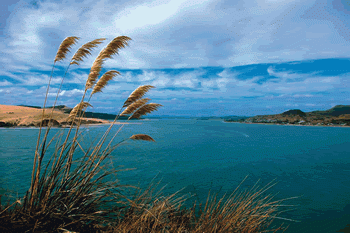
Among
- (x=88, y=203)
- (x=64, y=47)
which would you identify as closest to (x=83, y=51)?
(x=64, y=47)

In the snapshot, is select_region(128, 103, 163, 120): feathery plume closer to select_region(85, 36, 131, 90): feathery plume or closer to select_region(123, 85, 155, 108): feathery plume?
select_region(123, 85, 155, 108): feathery plume

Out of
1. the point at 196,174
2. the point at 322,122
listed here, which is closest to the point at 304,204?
the point at 196,174

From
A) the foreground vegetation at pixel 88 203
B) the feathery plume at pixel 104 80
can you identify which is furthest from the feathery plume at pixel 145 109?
the feathery plume at pixel 104 80

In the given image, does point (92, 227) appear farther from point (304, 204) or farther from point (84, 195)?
point (304, 204)

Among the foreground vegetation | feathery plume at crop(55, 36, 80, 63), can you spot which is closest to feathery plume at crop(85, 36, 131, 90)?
the foreground vegetation

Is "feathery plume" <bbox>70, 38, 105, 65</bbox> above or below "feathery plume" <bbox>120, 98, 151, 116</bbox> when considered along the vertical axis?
above

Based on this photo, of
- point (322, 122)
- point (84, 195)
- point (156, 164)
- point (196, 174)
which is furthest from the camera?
point (322, 122)

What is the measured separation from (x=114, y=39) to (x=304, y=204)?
13.4 metres

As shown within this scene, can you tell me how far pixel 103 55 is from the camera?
3.98 m

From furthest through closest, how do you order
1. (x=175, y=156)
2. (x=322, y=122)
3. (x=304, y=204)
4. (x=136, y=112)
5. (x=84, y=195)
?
(x=322, y=122) → (x=175, y=156) → (x=304, y=204) → (x=136, y=112) → (x=84, y=195)

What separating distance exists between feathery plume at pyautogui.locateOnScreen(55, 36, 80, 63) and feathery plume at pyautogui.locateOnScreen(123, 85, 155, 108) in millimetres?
1634

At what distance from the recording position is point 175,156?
23719 millimetres

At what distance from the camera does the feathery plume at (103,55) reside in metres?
4.00

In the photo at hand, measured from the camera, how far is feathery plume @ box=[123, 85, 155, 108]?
13.2 ft
